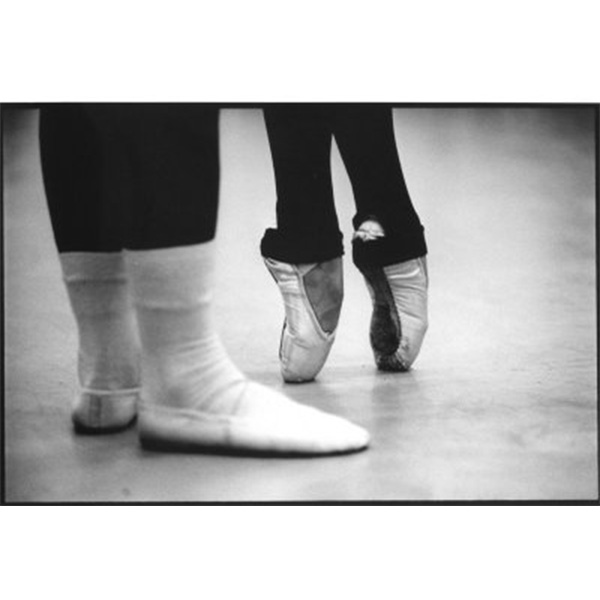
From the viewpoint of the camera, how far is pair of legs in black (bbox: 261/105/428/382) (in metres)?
2.85

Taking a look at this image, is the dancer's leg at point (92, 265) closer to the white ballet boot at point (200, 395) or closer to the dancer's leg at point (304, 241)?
the white ballet boot at point (200, 395)

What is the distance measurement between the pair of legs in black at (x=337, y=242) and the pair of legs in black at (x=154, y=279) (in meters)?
0.12

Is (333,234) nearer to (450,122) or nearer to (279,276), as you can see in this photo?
(279,276)

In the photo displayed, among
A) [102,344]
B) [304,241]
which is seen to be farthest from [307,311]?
[102,344]

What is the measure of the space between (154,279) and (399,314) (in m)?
0.47

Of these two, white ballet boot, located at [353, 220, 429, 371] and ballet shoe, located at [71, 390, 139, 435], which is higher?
white ballet boot, located at [353, 220, 429, 371]

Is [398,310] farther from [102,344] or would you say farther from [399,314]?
[102,344]

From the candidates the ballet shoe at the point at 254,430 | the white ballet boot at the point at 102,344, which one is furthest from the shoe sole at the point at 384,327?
the white ballet boot at the point at 102,344

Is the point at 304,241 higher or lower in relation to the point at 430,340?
higher

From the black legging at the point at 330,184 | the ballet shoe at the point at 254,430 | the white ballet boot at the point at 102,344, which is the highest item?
the black legging at the point at 330,184

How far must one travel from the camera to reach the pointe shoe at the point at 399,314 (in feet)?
9.42

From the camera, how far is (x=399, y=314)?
113 inches

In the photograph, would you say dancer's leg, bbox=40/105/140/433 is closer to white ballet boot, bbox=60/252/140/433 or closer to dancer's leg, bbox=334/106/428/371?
white ballet boot, bbox=60/252/140/433

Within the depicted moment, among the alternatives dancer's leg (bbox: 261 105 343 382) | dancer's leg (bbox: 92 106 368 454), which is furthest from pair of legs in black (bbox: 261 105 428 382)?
dancer's leg (bbox: 92 106 368 454)
